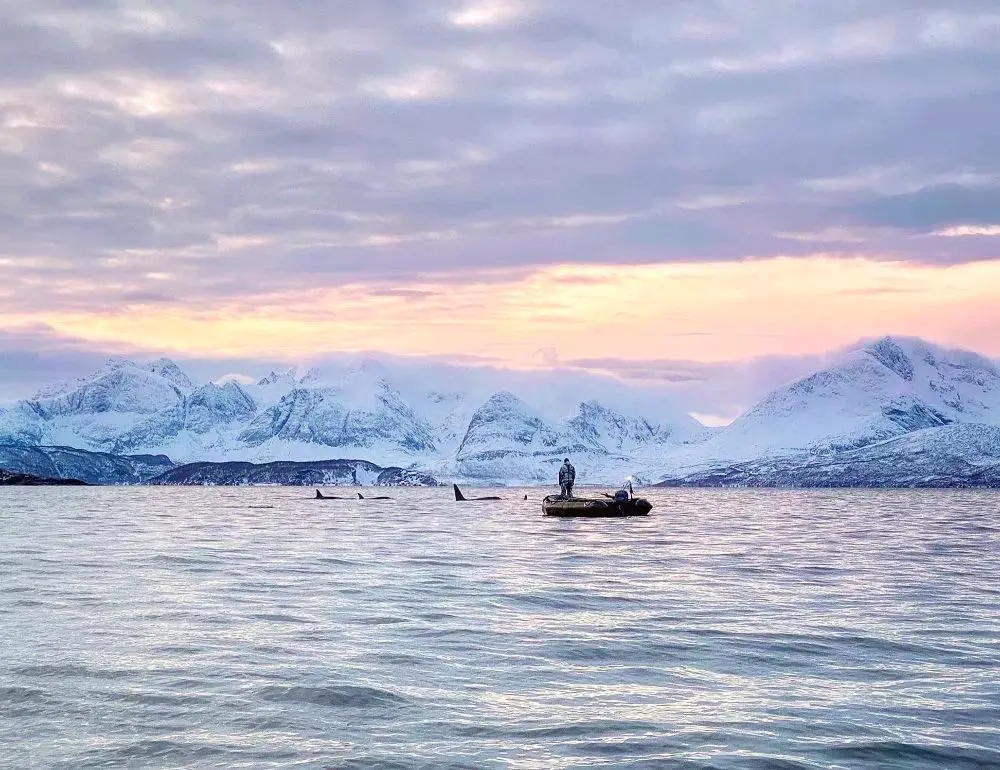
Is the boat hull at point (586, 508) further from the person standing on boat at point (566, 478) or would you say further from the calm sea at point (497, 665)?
the calm sea at point (497, 665)

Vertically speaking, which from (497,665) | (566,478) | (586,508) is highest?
(566,478)

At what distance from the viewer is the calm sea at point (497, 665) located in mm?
19969

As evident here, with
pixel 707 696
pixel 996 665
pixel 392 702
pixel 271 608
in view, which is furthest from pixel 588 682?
pixel 271 608

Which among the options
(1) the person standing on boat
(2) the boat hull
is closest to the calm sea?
(2) the boat hull

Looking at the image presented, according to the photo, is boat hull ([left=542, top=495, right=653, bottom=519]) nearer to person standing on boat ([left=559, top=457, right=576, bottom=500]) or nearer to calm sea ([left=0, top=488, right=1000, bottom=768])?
person standing on boat ([left=559, top=457, right=576, bottom=500])

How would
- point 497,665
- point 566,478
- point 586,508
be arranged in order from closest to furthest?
point 497,665, point 586,508, point 566,478

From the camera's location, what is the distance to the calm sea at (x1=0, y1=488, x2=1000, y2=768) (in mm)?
A: 19969

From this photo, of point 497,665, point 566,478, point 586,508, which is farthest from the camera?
point 566,478

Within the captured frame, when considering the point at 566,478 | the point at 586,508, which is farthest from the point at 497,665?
the point at 566,478

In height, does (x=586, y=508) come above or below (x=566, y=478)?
below

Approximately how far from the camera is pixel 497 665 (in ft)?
90.0

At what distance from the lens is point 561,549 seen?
225 feet

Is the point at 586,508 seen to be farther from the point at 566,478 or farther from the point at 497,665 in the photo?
the point at 497,665

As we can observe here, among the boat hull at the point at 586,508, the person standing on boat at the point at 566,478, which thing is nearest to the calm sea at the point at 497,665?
the boat hull at the point at 586,508
